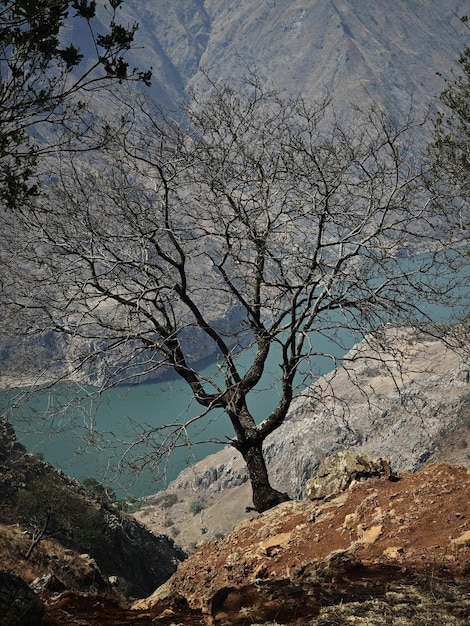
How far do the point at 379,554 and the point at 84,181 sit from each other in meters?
5.13

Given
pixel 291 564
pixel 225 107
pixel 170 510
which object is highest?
pixel 170 510

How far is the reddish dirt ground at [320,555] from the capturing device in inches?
132

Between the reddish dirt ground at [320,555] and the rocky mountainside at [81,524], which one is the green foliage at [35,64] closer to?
the reddish dirt ground at [320,555]

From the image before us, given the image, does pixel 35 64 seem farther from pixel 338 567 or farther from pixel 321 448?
pixel 321 448

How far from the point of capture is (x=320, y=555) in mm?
4551

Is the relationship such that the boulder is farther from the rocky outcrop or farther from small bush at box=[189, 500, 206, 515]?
small bush at box=[189, 500, 206, 515]

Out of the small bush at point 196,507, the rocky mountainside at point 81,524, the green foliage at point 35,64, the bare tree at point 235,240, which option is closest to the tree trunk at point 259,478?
the bare tree at point 235,240

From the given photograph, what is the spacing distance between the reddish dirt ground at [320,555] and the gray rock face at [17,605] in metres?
0.18

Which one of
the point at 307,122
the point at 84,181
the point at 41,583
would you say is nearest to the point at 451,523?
the point at 41,583

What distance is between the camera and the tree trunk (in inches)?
248

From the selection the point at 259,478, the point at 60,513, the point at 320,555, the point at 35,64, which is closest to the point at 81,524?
the point at 60,513

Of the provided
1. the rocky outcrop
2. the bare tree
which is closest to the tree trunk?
A: the bare tree

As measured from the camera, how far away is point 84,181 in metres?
6.88

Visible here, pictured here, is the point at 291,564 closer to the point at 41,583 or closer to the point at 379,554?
the point at 379,554
